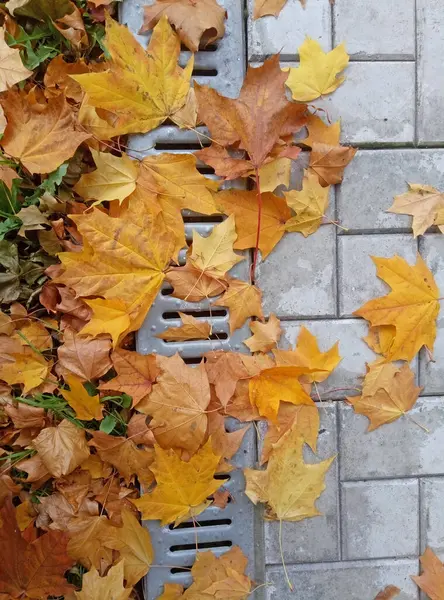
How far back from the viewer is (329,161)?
4.06 ft

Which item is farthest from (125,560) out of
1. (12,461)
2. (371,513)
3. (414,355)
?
(414,355)

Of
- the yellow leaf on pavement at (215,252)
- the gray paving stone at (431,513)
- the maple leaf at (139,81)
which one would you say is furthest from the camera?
the gray paving stone at (431,513)

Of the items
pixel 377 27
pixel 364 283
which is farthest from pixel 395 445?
pixel 377 27

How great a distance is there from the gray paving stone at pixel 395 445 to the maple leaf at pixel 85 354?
56 cm

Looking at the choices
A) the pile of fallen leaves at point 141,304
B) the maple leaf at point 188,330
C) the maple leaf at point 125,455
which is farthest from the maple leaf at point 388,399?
the maple leaf at point 125,455

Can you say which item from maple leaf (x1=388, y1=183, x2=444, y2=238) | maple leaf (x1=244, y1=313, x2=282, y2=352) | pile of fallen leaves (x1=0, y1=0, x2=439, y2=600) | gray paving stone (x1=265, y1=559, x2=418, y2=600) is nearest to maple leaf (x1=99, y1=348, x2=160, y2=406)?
pile of fallen leaves (x1=0, y1=0, x2=439, y2=600)

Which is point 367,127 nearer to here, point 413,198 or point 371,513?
point 413,198

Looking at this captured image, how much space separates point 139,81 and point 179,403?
2.25ft

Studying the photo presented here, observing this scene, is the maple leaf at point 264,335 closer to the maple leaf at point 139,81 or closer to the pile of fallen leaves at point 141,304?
the pile of fallen leaves at point 141,304

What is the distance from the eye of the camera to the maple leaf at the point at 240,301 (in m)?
1.24

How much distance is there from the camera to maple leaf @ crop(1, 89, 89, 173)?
114 cm

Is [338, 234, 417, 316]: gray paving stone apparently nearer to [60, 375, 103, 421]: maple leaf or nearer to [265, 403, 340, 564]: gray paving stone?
[265, 403, 340, 564]: gray paving stone

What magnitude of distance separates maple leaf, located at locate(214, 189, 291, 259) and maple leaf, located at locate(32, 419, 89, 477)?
0.57 m

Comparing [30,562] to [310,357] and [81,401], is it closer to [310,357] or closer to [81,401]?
[81,401]
